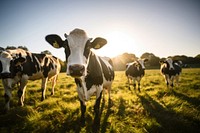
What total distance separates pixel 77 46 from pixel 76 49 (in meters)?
0.08

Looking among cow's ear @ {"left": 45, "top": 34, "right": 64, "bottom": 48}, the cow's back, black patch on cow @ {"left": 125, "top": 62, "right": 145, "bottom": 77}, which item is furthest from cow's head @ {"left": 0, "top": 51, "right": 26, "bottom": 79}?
black patch on cow @ {"left": 125, "top": 62, "right": 145, "bottom": 77}

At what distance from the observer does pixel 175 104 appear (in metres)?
6.87

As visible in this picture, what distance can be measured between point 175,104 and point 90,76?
4386 millimetres

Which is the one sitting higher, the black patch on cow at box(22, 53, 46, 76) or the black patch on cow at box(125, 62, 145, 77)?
the black patch on cow at box(22, 53, 46, 76)

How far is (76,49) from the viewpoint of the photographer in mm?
3566

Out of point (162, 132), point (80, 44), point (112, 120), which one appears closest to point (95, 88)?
point (112, 120)

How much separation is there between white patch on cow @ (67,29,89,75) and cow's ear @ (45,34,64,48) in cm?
60

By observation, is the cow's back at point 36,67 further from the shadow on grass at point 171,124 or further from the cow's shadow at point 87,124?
the shadow on grass at point 171,124

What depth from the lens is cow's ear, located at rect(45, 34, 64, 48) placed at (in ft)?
14.0

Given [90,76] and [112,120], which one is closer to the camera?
[90,76]

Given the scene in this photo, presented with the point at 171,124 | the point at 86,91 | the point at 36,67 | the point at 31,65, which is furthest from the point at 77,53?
the point at 36,67

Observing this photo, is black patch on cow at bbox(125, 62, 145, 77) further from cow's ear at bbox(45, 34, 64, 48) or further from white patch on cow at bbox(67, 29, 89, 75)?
white patch on cow at bbox(67, 29, 89, 75)

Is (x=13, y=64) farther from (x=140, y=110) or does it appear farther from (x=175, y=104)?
(x=175, y=104)

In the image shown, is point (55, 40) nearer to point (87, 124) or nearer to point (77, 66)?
point (77, 66)
